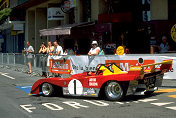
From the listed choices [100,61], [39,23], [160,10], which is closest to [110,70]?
[100,61]

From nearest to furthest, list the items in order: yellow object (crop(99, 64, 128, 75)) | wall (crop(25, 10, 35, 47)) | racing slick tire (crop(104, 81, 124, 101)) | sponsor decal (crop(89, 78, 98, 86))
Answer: racing slick tire (crop(104, 81, 124, 101)), sponsor decal (crop(89, 78, 98, 86)), yellow object (crop(99, 64, 128, 75)), wall (crop(25, 10, 35, 47))

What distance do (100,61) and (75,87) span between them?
15.4ft

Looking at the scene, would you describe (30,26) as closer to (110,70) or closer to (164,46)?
(164,46)

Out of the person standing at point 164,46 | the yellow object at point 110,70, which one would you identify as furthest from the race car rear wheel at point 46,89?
the person standing at point 164,46

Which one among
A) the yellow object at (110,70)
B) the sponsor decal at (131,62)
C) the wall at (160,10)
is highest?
the wall at (160,10)

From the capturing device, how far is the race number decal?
10867 millimetres

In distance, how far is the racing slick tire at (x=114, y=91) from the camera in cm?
1008

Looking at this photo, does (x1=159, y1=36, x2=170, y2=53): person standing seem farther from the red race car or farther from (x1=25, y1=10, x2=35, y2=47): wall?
(x1=25, y1=10, x2=35, y2=47): wall

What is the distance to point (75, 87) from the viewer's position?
10.9m

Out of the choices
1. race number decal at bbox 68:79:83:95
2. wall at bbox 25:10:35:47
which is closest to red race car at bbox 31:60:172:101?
race number decal at bbox 68:79:83:95

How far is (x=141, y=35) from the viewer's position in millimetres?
21766

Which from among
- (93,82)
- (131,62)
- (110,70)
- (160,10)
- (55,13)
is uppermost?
(55,13)

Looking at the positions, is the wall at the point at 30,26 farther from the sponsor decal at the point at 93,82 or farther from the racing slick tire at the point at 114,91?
the racing slick tire at the point at 114,91

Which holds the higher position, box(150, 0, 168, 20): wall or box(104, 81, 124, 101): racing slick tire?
box(150, 0, 168, 20): wall
